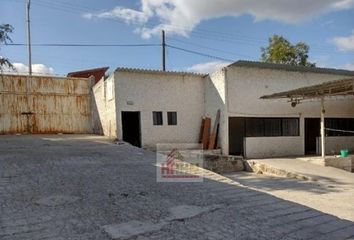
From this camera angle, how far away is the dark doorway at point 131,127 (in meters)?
16.2

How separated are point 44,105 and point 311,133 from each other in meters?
14.3

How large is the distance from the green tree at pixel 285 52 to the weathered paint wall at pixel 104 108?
16093mm

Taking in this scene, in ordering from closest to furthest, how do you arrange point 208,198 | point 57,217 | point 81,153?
point 57,217 → point 208,198 → point 81,153

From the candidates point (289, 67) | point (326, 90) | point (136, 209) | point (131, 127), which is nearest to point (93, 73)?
point (131, 127)

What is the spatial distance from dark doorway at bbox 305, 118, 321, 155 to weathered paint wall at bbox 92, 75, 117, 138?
10.2 m

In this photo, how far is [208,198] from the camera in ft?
20.5

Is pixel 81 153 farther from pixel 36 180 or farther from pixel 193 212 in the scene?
pixel 193 212

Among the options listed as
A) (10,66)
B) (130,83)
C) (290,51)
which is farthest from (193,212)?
(290,51)

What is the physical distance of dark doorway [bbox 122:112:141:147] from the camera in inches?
637

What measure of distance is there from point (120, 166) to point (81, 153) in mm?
2369

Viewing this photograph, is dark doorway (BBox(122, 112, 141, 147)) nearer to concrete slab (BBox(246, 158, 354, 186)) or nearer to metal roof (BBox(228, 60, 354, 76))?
metal roof (BBox(228, 60, 354, 76))

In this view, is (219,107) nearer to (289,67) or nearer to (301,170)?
(289,67)

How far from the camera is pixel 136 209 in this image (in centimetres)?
538

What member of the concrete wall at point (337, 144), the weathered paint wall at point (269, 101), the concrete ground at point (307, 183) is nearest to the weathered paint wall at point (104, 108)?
the weathered paint wall at point (269, 101)
